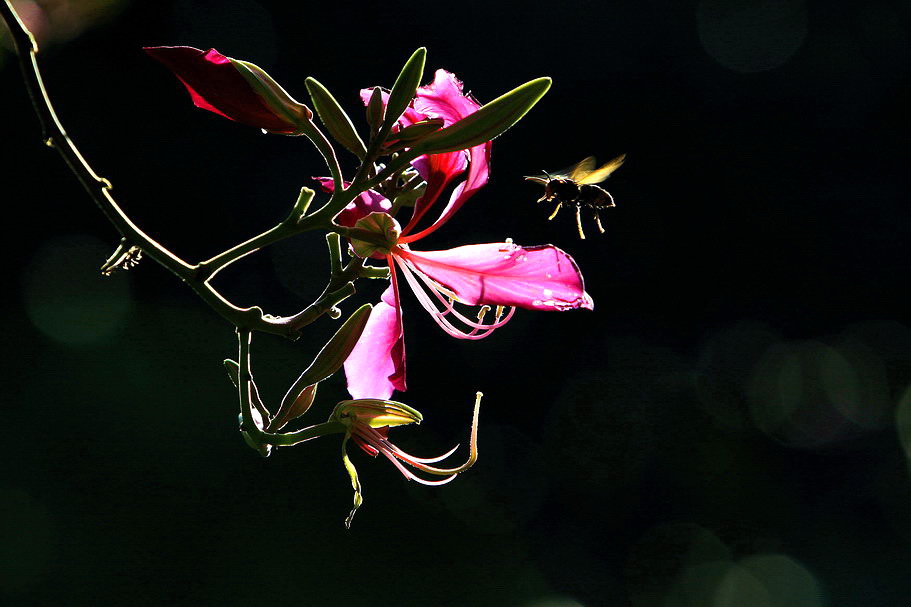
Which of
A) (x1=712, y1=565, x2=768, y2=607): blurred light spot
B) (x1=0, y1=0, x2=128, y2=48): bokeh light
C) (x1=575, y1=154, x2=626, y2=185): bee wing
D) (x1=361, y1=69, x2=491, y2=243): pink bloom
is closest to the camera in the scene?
(x1=361, y1=69, x2=491, y2=243): pink bloom

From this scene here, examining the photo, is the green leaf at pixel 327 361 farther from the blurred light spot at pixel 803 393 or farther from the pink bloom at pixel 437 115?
the blurred light spot at pixel 803 393

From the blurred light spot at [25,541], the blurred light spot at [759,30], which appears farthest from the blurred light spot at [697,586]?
the blurred light spot at [25,541]

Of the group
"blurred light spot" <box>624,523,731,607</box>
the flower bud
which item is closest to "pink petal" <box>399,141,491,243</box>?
the flower bud

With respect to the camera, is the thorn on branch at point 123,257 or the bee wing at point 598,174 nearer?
the thorn on branch at point 123,257

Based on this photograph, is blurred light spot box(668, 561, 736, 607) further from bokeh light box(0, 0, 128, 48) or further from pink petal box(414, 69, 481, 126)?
pink petal box(414, 69, 481, 126)

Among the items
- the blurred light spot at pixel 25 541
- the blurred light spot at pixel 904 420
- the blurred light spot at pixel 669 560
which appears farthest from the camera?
the blurred light spot at pixel 904 420

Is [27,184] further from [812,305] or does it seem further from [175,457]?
[812,305]
